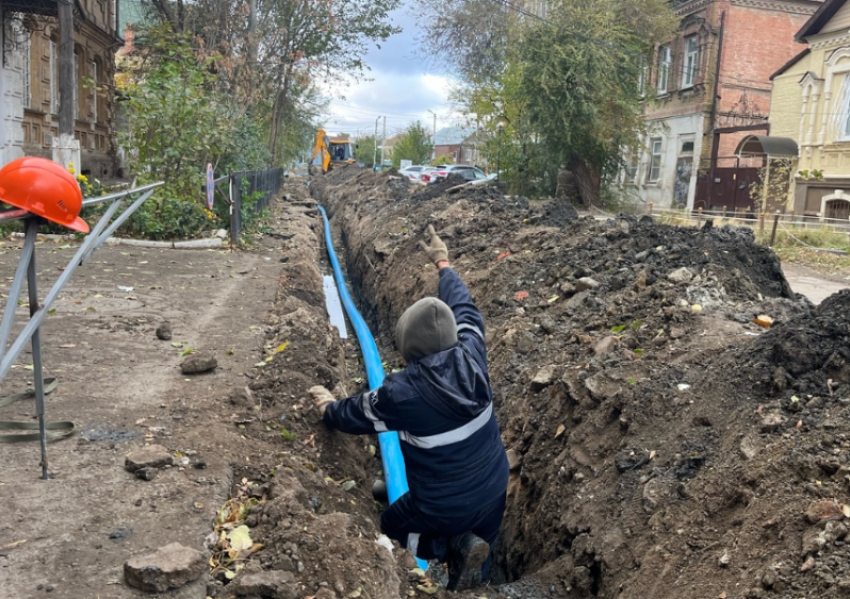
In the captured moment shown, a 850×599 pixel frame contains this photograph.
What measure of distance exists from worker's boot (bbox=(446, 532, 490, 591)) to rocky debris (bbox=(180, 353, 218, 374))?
2392 millimetres

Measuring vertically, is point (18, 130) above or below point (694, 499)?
above

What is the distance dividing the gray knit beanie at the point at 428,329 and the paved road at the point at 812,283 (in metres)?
7.90

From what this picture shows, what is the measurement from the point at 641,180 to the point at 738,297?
27182 mm

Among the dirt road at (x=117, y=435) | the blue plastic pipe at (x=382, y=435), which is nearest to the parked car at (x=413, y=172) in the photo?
the blue plastic pipe at (x=382, y=435)

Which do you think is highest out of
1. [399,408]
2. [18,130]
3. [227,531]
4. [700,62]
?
[700,62]

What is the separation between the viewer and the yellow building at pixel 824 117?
2097cm

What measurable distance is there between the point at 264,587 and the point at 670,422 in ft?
8.69

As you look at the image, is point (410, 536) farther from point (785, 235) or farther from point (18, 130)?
point (18, 130)

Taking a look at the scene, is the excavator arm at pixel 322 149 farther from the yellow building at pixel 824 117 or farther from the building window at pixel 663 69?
the yellow building at pixel 824 117

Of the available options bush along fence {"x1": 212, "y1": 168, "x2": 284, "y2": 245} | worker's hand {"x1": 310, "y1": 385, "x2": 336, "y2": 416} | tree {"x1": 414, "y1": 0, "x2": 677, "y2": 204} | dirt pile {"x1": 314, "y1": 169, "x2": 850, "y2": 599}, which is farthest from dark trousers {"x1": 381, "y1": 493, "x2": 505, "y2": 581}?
tree {"x1": 414, "y1": 0, "x2": 677, "y2": 204}

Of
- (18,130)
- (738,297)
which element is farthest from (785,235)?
(18,130)

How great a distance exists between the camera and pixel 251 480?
3906 mm

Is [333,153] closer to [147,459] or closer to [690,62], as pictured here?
[690,62]

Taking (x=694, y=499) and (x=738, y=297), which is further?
(x=738, y=297)
